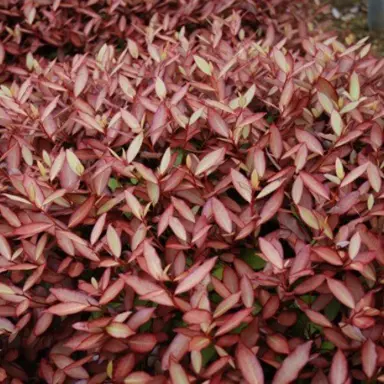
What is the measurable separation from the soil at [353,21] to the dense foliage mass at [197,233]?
4.07 m

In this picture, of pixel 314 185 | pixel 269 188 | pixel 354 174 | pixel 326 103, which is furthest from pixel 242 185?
pixel 326 103

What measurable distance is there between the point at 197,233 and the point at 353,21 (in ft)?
18.1

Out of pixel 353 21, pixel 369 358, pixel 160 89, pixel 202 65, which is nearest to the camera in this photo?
pixel 369 358

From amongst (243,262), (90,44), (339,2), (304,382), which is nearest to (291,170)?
(243,262)

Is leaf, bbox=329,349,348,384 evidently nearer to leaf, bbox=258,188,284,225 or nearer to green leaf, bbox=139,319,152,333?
leaf, bbox=258,188,284,225

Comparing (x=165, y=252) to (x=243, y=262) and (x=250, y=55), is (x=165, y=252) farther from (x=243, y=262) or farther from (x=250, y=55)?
(x=250, y=55)

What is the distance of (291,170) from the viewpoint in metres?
1.58

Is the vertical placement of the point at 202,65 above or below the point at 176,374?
above

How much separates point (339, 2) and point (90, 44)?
4.29m

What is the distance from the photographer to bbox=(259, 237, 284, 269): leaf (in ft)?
4.53

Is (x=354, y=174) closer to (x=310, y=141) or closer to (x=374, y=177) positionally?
(x=374, y=177)

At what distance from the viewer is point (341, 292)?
136 centimetres

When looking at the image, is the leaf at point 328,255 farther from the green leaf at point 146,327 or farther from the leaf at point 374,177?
the green leaf at point 146,327

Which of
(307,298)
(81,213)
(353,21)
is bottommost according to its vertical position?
(353,21)
